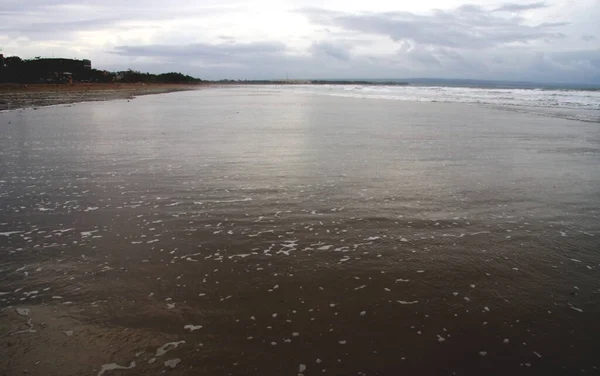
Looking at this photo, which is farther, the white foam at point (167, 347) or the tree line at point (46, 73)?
the tree line at point (46, 73)

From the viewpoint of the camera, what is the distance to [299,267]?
709 cm

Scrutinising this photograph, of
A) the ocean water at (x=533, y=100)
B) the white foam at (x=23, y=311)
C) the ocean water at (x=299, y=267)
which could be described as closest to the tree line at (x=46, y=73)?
the ocean water at (x=533, y=100)

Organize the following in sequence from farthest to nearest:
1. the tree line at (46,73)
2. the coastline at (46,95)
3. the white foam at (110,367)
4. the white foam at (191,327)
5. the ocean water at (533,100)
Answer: the tree line at (46,73) → the coastline at (46,95) → the ocean water at (533,100) → the white foam at (191,327) → the white foam at (110,367)

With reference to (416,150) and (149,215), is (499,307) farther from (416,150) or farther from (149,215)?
(416,150)

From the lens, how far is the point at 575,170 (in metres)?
14.4

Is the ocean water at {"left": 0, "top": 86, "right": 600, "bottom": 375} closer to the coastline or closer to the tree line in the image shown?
the coastline

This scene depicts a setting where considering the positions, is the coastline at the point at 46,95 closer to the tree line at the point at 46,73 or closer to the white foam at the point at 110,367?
the tree line at the point at 46,73

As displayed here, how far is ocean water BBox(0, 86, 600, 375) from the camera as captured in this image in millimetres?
4973

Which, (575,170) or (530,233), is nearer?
(530,233)

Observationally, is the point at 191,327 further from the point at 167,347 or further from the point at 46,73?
the point at 46,73

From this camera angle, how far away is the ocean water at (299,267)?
4.97 m

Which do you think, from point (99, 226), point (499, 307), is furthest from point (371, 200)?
point (99, 226)

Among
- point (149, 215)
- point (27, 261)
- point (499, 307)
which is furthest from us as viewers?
point (149, 215)

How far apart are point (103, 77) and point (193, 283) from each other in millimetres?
169656
